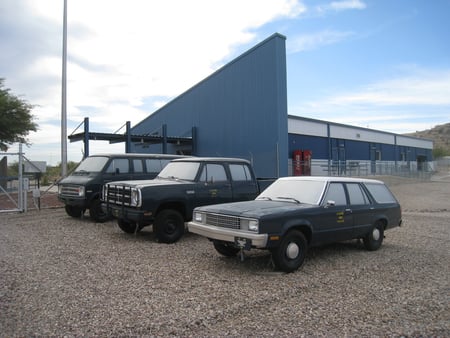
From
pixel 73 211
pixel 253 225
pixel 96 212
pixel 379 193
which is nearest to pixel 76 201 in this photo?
pixel 96 212

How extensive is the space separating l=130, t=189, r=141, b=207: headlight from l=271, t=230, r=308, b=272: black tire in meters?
3.21

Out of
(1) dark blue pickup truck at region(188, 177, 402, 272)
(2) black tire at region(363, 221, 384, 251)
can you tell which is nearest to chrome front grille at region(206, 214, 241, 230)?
(1) dark blue pickup truck at region(188, 177, 402, 272)

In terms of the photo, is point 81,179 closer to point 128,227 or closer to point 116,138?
point 128,227

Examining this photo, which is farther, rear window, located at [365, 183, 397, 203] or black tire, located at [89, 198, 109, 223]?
black tire, located at [89, 198, 109, 223]

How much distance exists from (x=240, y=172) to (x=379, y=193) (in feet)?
11.1

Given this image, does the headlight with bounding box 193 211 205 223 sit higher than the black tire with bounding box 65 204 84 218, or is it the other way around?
the headlight with bounding box 193 211 205 223

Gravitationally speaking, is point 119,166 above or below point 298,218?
above

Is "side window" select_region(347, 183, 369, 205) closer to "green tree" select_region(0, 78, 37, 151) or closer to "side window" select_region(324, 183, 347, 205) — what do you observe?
"side window" select_region(324, 183, 347, 205)

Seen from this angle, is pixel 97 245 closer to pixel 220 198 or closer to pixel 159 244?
pixel 159 244

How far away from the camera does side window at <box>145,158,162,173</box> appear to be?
11.4 m

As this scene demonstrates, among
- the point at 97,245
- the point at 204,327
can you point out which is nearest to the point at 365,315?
the point at 204,327

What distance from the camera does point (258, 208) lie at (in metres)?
6.09

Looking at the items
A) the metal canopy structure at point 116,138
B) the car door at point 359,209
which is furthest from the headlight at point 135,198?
the metal canopy structure at point 116,138

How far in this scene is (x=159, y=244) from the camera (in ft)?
25.9
